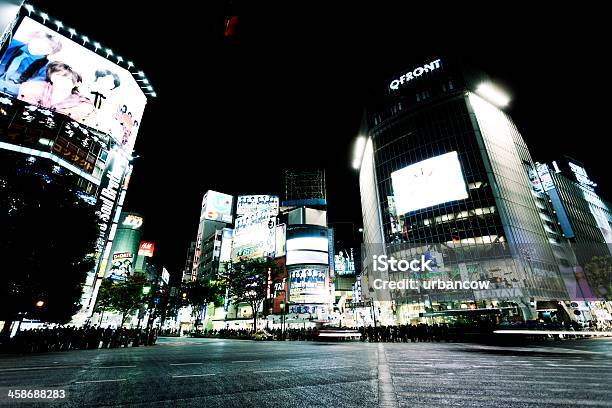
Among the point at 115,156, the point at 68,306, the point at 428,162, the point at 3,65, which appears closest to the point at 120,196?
the point at 115,156

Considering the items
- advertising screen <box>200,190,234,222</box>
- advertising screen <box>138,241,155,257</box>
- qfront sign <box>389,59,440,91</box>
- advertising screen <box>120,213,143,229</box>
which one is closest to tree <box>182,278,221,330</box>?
advertising screen <box>200,190,234,222</box>

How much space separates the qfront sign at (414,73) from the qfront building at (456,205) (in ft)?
0.74

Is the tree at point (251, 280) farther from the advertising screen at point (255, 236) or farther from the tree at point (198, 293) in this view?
the advertising screen at point (255, 236)

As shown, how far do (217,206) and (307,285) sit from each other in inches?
1822

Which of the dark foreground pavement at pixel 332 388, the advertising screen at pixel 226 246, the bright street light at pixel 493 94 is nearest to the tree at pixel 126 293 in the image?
the advertising screen at pixel 226 246

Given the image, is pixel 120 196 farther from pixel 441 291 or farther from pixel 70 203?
pixel 441 291

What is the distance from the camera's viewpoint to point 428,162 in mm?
55594

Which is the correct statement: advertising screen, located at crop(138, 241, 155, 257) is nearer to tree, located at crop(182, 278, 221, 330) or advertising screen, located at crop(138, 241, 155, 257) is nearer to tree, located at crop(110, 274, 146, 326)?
tree, located at crop(182, 278, 221, 330)

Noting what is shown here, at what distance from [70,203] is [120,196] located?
21.4 meters

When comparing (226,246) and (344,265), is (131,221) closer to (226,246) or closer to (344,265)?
→ (226,246)

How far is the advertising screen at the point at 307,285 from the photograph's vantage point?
2308 inches

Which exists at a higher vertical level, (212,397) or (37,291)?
(37,291)

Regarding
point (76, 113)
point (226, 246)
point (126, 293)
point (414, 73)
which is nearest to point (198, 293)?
point (126, 293)

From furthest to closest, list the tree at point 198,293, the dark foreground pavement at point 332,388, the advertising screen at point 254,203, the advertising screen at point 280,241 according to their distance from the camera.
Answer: the advertising screen at point 254,203 < the advertising screen at point 280,241 < the tree at point 198,293 < the dark foreground pavement at point 332,388
